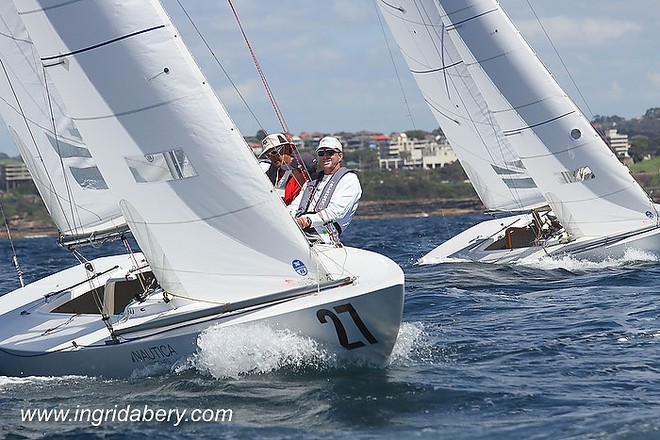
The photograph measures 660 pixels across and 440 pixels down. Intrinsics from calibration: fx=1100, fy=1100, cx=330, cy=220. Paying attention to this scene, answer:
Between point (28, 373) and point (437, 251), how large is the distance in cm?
904

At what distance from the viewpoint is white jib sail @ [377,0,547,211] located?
1527cm

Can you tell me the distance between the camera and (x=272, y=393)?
6.22 meters

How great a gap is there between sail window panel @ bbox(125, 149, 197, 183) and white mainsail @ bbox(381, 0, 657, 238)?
325 inches

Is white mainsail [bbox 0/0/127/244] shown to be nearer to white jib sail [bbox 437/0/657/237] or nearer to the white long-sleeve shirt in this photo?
the white long-sleeve shirt

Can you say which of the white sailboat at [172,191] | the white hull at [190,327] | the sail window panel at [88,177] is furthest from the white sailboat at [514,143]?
the white sailboat at [172,191]

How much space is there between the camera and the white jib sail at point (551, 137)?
14.0 metres

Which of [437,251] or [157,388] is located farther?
[437,251]

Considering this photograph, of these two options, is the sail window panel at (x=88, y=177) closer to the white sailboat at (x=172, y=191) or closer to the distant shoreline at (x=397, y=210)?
the white sailboat at (x=172, y=191)

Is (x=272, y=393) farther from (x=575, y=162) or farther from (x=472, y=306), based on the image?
(x=575, y=162)

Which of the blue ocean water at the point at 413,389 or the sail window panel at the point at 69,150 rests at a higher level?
the sail window panel at the point at 69,150

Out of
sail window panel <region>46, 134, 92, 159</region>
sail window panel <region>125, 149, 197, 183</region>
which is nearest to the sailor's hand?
sail window panel <region>125, 149, 197, 183</region>

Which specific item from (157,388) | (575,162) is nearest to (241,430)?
(157,388)

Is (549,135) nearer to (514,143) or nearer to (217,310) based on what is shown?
(514,143)

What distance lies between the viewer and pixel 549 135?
46.6 feet
